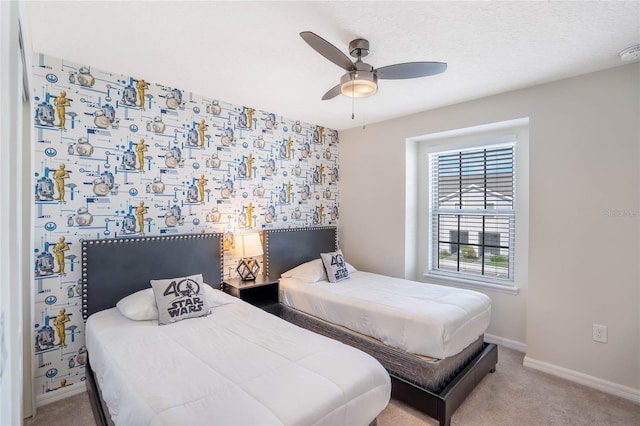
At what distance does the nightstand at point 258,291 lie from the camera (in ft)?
10.4

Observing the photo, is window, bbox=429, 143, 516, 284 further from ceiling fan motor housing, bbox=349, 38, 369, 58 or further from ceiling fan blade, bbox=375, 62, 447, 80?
ceiling fan motor housing, bbox=349, 38, 369, 58

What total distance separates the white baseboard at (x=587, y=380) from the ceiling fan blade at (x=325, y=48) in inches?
121

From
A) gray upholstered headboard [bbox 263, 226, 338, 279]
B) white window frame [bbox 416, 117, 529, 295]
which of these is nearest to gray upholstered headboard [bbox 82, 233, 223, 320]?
gray upholstered headboard [bbox 263, 226, 338, 279]

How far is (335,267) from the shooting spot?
352 centimetres

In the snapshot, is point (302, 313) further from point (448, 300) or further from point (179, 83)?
point (179, 83)

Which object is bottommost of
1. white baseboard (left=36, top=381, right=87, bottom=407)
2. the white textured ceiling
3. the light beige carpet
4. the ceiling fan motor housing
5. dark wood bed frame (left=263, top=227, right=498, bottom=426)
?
the light beige carpet

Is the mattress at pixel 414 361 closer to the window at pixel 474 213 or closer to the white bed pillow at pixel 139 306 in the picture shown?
the window at pixel 474 213

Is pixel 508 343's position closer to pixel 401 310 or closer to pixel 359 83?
pixel 401 310

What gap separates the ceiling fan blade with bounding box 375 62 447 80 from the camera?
196 centimetres

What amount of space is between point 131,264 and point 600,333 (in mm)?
3979

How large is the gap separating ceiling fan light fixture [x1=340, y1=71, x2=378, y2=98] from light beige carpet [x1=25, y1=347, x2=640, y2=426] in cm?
226

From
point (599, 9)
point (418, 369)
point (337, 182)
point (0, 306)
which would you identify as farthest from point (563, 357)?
point (0, 306)

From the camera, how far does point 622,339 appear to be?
2.46 meters

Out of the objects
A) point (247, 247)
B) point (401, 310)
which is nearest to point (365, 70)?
point (401, 310)
